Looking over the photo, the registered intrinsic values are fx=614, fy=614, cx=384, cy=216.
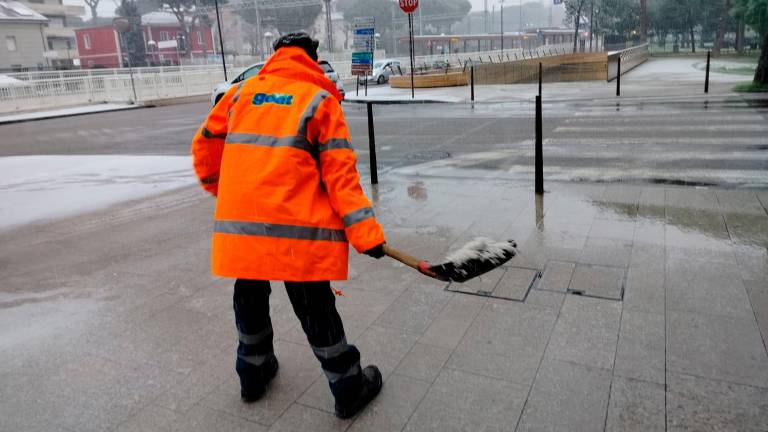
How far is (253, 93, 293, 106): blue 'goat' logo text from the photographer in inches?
102

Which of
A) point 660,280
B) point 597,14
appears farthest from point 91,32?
point 660,280

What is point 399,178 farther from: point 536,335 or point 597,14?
point 597,14

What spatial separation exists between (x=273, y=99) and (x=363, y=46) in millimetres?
22163

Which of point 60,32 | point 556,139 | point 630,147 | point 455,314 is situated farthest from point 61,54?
point 455,314

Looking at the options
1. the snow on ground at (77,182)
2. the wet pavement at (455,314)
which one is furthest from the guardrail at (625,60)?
the snow on ground at (77,182)

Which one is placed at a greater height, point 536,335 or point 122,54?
point 122,54

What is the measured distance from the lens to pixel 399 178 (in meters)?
8.40

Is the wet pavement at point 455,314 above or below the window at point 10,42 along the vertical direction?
below

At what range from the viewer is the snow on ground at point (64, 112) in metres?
23.7

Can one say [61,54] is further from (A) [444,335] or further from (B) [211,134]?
(A) [444,335]

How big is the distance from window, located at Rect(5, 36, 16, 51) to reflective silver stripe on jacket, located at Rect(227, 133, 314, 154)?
62.8 metres

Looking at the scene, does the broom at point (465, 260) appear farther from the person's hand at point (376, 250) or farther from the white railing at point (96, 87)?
the white railing at point (96, 87)

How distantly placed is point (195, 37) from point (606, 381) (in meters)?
87.9

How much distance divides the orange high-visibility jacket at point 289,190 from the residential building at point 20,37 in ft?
196
